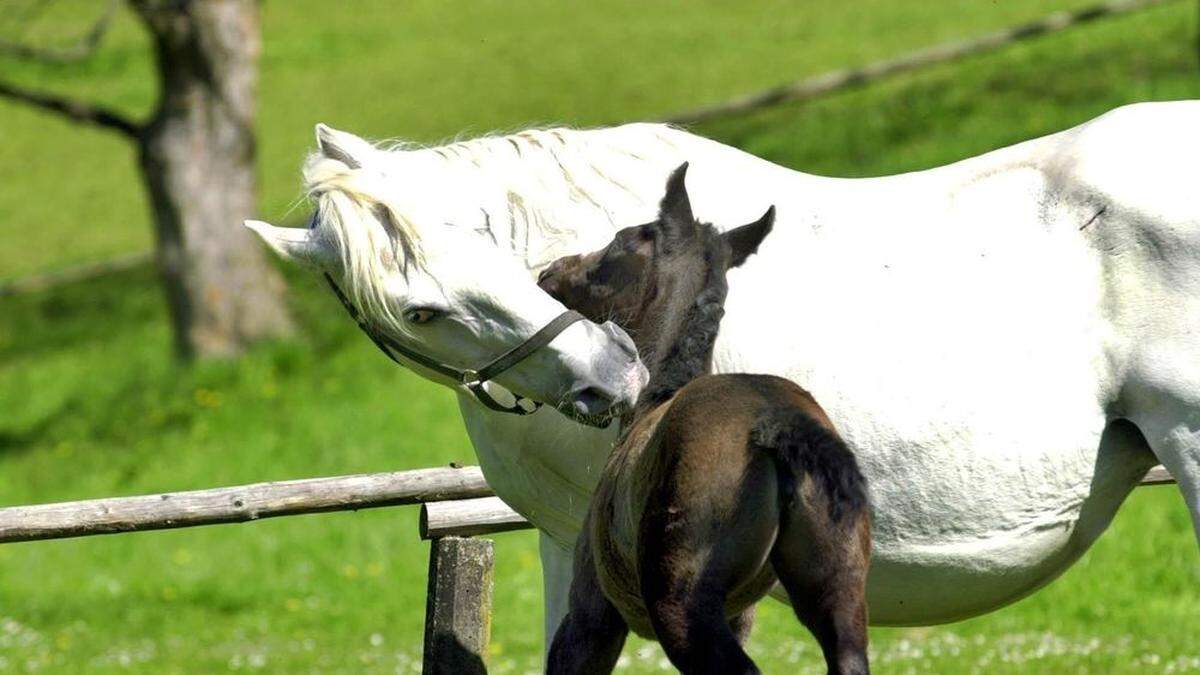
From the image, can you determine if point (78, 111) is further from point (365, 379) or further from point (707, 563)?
point (707, 563)

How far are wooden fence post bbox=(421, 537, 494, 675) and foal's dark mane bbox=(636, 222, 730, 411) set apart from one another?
154 cm

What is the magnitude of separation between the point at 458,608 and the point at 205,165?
8.17m

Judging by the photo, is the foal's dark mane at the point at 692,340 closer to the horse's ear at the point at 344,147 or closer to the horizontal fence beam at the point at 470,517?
the horse's ear at the point at 344,147

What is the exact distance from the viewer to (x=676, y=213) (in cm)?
409

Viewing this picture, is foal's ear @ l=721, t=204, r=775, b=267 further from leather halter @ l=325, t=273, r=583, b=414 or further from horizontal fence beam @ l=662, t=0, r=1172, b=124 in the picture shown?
horizontal fence beam @ l=662, t=0, r=1172, b=124

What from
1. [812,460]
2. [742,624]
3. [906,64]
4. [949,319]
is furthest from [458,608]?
[906,64]

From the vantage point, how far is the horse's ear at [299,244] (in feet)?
12.8

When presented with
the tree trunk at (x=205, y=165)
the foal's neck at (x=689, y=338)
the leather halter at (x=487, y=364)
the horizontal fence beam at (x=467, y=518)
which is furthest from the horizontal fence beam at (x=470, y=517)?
the tree trunk at (x=205, y=165)

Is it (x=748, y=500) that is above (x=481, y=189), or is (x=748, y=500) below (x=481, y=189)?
below

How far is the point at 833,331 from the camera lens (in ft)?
12.9

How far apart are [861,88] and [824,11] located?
7.16 meters

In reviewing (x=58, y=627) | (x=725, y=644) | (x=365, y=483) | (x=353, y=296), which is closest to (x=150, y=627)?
(x=58, y=627)

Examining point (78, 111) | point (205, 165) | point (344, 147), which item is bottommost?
point (205, 165)

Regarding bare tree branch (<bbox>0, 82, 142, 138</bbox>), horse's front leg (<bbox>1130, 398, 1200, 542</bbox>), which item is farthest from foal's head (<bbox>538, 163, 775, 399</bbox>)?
bare tree branch (<bbox>0, 82, 142, 138</bbox>)
